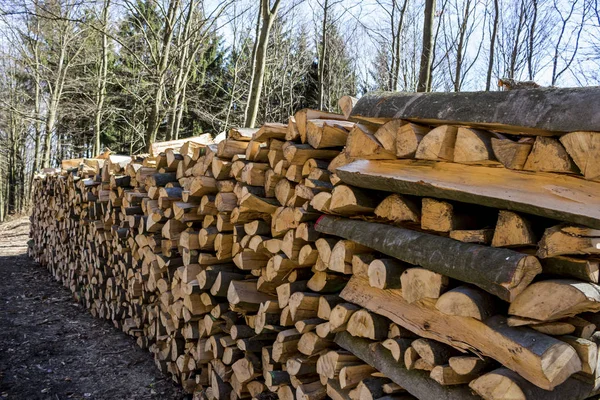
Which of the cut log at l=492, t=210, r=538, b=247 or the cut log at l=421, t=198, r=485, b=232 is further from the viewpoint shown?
the cut log at l=421, t=198, r=485, b=232

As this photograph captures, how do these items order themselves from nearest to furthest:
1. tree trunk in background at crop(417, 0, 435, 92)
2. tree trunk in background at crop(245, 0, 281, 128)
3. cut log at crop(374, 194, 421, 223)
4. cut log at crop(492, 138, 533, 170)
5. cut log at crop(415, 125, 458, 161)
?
Result: 1. cut log at crop(492, 138, 533, 170)
2. cut log at crop(415, 125, 458, 161)
3. cut log at crop(374, 194, 421, 223)
4. tree trunk in background at crop(417, 0, 435, 92)
5. tree trunk in background at crop(245, 0, 281, 128)

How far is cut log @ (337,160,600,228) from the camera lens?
59.3 inches

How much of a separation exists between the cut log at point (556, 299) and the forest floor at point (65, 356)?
309 cm

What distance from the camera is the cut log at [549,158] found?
1547mm

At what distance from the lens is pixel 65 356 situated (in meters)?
4.47

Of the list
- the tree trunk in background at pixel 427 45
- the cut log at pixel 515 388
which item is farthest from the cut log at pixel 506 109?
the tree trunk in background at pixel 427 45

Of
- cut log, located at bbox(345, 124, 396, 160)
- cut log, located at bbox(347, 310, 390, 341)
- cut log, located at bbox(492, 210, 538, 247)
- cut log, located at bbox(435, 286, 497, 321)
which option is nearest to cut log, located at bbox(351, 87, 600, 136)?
cut log, located at bbox(345, 124, 396, 160)

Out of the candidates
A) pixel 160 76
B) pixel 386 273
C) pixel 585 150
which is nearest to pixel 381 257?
pixel 386 273

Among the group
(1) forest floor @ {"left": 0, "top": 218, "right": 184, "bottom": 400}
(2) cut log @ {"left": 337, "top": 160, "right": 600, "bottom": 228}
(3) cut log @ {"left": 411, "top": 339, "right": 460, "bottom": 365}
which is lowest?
(1) forest floor @ {"left": 0, "top": 218, "right": 184, "bottom": 400}

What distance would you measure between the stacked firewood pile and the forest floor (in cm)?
31

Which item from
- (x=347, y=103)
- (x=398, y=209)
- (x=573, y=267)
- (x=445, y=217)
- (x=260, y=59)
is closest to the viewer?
(x=573, y=267)

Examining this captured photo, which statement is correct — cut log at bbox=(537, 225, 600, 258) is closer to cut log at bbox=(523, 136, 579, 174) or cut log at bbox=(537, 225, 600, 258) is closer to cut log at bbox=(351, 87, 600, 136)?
cut log at bbox=(523, 136, 579, 174)

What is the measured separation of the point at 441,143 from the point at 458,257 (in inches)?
18.9

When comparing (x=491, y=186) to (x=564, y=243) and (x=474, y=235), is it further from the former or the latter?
(x=564, y=243)
